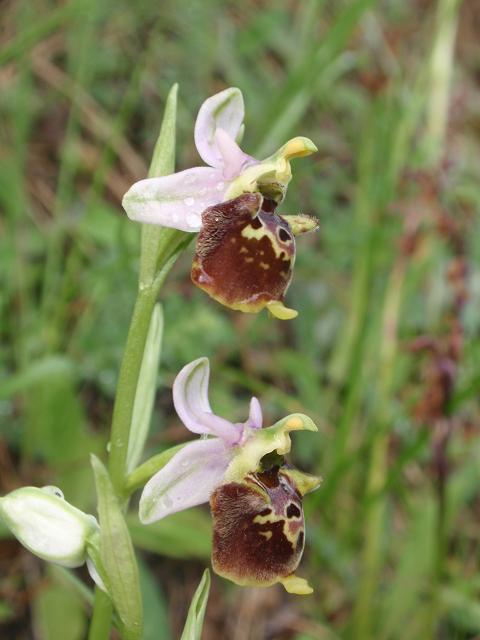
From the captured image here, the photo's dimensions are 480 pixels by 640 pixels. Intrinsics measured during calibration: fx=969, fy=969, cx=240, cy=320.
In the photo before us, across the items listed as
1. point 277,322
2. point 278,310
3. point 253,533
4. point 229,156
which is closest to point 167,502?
point 253,533

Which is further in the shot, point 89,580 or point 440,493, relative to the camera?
point 89,580

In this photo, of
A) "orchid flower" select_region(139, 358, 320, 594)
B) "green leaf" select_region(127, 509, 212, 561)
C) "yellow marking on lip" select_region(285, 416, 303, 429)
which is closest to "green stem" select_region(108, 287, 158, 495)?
"orchid flower" select_region(139, 358, 320, 594)

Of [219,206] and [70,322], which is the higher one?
[219,206]

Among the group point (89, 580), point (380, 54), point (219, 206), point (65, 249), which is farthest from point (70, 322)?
point (380, 54)

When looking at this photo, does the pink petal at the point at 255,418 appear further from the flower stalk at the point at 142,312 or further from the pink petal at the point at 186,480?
the flower stalk at the point at 142,312

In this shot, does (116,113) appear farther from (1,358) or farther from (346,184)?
(1,358)
